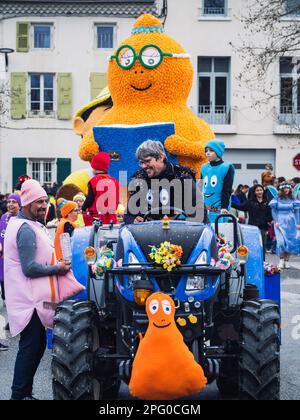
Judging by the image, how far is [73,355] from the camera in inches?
235

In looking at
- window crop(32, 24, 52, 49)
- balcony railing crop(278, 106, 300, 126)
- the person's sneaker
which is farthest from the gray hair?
window crop(32, 24, 52, 49)

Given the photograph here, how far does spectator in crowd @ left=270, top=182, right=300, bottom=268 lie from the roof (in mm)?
20442

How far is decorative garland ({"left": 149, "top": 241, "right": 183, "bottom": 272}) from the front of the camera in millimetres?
5879

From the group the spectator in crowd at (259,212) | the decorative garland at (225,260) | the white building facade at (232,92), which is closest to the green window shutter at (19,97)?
the white building facade at (232,92)

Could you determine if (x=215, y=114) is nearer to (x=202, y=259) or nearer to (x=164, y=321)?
(x=202, y=259)

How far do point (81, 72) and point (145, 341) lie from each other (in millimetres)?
32966

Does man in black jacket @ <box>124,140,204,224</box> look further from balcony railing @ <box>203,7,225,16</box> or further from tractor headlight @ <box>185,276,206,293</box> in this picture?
balcony railing @ <box>203,7,225,16</box>

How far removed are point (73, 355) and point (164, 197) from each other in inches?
59.5

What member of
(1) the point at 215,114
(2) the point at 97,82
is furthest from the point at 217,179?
(2) the point at 97,82

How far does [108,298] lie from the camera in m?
6.48

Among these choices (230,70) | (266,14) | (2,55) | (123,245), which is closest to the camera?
(123,245)

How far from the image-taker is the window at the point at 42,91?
38.3 metres

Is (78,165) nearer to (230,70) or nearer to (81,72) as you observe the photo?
(81,72)
